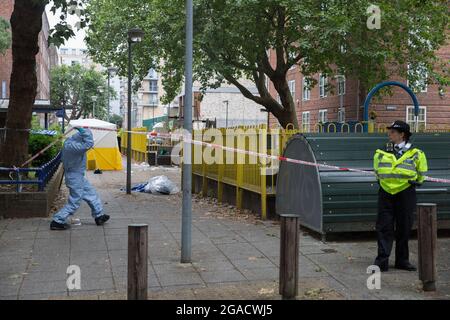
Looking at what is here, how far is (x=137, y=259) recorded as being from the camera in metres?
4.54

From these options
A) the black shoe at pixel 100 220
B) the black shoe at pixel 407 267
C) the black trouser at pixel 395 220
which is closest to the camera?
the black trouser at pixel 395 220

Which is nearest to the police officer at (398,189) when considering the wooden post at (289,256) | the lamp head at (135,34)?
the wooden post at (289,256)

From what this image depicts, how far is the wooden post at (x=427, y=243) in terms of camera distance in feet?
17.7

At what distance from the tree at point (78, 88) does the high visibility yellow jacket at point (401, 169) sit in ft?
254

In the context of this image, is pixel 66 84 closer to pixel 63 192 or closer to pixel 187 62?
pixel 63 192

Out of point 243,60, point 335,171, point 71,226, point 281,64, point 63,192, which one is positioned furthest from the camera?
point 243,60

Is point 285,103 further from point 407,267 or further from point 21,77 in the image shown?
point 407,267

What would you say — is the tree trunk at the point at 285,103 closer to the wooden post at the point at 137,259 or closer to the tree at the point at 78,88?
the wooden post at the point at 137,259

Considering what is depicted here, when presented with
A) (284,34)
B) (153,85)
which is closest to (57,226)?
(284,34)

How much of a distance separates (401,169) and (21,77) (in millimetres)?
7808

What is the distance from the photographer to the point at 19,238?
7.97 meters

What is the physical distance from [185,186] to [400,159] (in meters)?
2.50

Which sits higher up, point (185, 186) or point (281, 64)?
point (281, 64)
